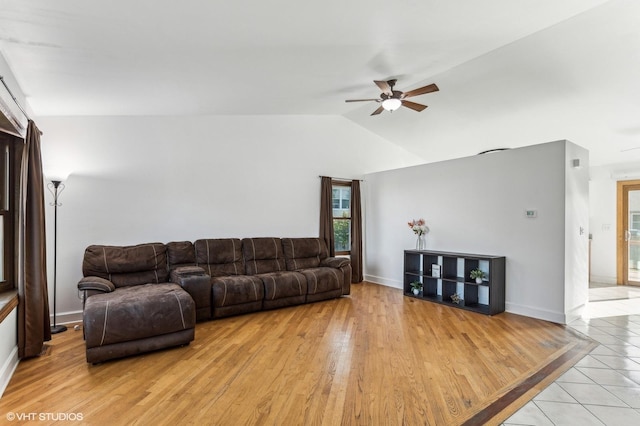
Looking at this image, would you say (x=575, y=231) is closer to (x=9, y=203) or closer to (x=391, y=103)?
(x=391, y=103)

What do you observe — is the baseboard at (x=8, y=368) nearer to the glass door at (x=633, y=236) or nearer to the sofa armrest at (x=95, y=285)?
the sofa armrest at (x=95, y=285)

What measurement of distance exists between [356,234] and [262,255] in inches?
83.3

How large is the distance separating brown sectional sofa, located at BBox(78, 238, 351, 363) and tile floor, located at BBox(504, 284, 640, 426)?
288 centimetres

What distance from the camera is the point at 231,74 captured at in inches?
130

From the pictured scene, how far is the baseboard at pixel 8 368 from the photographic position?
2326 millimetres

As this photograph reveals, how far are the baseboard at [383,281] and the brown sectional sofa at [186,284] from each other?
120 centimetres

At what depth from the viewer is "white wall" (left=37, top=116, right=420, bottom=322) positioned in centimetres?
399

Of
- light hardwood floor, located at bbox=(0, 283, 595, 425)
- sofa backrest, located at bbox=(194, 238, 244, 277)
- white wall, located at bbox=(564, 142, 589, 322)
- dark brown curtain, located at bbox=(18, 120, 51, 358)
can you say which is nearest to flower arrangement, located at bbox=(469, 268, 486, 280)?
light hardwood floor, located at bbox=(0, 283, 595, 425)

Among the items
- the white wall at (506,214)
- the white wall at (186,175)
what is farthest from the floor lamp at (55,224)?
the white wall at (506,214)

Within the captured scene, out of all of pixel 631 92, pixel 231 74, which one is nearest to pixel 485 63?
pixel 631 92

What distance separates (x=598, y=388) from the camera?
7.86 feet

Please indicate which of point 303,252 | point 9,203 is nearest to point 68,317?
point 9,203

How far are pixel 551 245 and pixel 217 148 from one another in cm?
479

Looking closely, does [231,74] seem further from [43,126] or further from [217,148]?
[43,126]
